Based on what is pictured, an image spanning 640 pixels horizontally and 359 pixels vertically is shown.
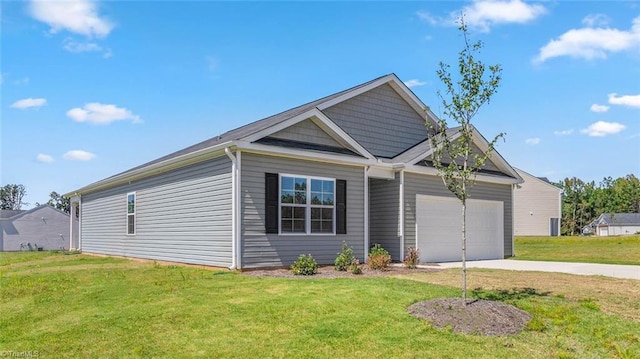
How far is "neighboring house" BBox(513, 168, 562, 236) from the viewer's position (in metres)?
41.2

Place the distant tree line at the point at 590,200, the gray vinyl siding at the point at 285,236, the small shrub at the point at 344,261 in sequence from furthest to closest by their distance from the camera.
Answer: the distant tree line at the point at 590,200
the small shrub at the point at 344,261
the gray vinyl siding at the point at 285,236

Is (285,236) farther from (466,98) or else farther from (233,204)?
(466,98)

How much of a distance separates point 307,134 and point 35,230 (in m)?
34.3

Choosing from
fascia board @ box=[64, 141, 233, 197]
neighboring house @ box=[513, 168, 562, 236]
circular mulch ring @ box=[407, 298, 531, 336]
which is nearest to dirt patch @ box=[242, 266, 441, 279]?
fascia board @ box=[64, 141, 233, 197]

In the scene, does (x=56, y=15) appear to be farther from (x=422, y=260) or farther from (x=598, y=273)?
(x=598, y=273)

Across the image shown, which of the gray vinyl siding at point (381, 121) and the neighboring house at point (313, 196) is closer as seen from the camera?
the neighboring house at point (313, 196)

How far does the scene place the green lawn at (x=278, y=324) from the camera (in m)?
6.02

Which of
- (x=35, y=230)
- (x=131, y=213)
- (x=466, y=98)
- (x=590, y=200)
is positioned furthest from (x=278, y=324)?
(x=590, y=200)

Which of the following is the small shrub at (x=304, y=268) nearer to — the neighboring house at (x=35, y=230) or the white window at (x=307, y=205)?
the white window at (x=307, y=205)

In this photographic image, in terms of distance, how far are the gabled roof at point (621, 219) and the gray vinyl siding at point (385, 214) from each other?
6326 centimetres

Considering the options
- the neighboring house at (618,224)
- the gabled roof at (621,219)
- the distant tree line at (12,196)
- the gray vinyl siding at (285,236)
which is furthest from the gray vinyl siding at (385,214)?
the distant tree line at (12,196)

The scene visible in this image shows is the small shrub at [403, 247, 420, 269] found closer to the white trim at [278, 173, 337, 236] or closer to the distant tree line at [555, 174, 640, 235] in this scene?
the white trim at [278, 173, 337, 236]

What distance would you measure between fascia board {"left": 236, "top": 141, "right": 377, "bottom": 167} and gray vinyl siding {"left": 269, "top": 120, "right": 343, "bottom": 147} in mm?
611

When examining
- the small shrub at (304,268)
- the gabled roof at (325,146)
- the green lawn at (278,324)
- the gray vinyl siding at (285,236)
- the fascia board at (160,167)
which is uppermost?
the gabled roof at (325,146)
